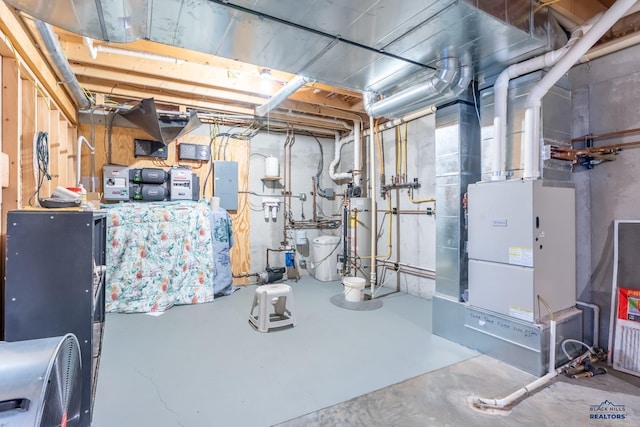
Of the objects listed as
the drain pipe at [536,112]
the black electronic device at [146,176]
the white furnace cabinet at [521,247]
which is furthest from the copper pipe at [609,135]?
the black electronic device at [146,176]

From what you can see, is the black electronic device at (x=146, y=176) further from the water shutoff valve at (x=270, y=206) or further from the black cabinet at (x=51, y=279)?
the black cabinet at (x=51, y=279)

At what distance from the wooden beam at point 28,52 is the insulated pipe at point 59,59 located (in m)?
0.10

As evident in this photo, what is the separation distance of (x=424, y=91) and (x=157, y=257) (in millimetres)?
3850

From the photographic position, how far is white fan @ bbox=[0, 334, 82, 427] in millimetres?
1085

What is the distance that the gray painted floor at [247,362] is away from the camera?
2.06 meters

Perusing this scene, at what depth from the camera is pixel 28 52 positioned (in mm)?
2441

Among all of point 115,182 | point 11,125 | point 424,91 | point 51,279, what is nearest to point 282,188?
point 115,182

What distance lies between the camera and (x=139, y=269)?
413 centimetres

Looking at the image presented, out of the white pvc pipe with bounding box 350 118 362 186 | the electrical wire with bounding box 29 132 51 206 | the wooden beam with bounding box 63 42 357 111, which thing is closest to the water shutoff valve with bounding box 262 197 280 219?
the white pvc pipe with bounding box 350 118 362 186

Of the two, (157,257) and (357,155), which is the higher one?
(357,155)

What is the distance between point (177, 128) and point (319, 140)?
2764mm

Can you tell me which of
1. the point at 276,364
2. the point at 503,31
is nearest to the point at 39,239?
the point at 276,364

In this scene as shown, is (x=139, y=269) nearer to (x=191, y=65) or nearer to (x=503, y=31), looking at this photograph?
(x=191, y=65)

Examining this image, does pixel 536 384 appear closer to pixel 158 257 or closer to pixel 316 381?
pixel 316 381
